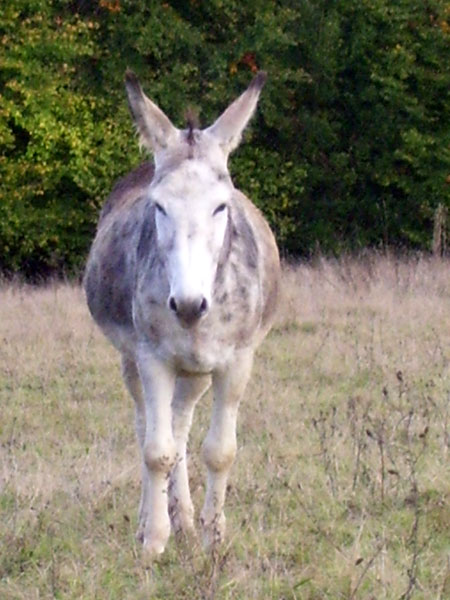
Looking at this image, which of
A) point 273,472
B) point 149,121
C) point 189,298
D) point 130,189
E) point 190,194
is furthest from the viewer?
point 130,189

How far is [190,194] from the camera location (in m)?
4.90

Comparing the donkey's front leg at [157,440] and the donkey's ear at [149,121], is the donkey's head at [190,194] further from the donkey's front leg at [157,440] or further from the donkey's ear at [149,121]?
the donkey's front leg at [157,440]

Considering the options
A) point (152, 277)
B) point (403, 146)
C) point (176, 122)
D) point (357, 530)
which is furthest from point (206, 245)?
point (403, 146)

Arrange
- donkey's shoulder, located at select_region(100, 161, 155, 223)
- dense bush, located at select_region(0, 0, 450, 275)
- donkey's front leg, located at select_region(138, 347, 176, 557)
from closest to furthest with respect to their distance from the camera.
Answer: donkey's front leg, located at select_region(138, 347, 176, 557) → donkey's shoulder, located at select_region(100, 161, 155, 223) → dense bush, located at select_region(0, 0, 450, 275)

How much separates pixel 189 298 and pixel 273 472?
7.05 feet

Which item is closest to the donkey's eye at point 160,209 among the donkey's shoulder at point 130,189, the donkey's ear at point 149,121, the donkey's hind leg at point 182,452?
the donkey's ear at point 149,121

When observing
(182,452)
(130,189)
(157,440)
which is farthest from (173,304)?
(130,189)

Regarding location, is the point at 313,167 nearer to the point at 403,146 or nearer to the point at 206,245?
the point at 403,146

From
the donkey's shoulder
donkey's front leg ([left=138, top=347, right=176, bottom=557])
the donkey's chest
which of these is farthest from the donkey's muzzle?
the donkey's shoulder

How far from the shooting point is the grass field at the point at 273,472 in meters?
4.86

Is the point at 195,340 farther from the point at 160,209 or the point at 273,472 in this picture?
the point at 273,472

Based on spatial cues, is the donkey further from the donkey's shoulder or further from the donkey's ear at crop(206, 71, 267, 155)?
the donkey's shoulder

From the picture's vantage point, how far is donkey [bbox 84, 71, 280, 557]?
4.83m

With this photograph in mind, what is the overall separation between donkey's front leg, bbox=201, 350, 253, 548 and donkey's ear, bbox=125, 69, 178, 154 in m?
0.97
